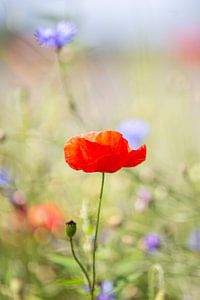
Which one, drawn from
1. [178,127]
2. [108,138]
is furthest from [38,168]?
[108,138]

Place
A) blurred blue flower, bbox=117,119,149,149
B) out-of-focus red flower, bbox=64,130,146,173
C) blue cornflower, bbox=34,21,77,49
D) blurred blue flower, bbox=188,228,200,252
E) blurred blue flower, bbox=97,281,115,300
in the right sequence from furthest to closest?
blurred blue flower, bbox=117,119,149,149 < blurred blue flower, bbox=188,228,200,252 < blue cornflower, bbox=34,21,77,49 < blurred blue flower, bbox=97,281,115,300 < out-of-focus red flower, bbox=64,130,146,173

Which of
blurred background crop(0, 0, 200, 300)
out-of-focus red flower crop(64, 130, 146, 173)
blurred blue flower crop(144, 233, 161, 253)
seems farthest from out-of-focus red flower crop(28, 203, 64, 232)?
out-of-focus red flower crop(64, 130, 146, 173)

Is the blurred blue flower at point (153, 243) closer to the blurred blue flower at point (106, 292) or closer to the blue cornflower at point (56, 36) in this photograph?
the blurred blue flower at point (106, 292)

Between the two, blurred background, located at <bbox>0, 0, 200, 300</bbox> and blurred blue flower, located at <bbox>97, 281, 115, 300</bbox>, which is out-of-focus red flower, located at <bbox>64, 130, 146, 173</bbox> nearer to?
blurred background, located at <bbox>0, 0, 200, 300</bbox>

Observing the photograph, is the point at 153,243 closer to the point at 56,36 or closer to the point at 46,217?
the point at 46,217

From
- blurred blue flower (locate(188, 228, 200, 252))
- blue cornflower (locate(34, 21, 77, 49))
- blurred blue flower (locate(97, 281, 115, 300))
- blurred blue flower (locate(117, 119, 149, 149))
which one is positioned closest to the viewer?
blurred blue flower (locate(97, 281, 115, 300))

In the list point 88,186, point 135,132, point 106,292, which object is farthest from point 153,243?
point 88,186

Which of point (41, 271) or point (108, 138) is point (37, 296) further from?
point (108, 138)
